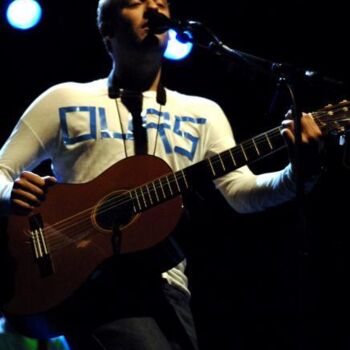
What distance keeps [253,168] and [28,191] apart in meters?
2.07

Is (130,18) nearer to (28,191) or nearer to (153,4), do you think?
(153,4)

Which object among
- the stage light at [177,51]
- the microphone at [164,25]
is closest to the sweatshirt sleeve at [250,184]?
the microphone at [164,25]

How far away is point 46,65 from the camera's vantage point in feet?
12.1

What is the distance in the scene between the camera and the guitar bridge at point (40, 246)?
208cm

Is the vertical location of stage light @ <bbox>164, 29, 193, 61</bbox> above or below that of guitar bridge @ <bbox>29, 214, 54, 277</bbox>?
above

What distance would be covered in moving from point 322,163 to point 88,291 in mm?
1001

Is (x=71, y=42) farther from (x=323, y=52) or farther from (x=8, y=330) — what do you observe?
(x=8, y=330)

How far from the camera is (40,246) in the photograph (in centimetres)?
213

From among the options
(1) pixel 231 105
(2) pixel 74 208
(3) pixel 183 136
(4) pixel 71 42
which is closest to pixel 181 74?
(1) pixel 231 105

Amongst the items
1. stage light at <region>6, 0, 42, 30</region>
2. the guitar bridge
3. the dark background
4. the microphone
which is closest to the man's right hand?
the guitar bridge

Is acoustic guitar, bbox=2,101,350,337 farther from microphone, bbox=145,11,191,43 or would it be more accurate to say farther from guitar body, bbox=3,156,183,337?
microphone, bbox=145,11,191,43

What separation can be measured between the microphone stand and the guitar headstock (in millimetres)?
256

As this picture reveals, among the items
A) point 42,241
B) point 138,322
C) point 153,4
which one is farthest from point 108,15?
point 138,322

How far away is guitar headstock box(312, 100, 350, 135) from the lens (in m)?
2.01
